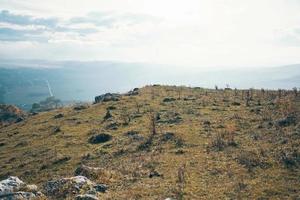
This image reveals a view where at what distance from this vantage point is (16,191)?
21766 mm

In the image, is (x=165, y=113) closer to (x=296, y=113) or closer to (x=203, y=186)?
(x=296, y=113)

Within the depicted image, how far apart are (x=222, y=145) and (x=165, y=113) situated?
1692 centimetres

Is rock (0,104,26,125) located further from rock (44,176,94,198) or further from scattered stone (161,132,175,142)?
rock (44,176,94,198)

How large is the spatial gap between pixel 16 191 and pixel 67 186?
2.67 meters

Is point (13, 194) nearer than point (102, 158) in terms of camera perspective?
Yes

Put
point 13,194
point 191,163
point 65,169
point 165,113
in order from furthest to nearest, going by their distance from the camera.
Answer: point 165,113 → point 65,169 → point 191,163 → point 13,194

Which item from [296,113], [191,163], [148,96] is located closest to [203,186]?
[191,163]

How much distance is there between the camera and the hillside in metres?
22.9

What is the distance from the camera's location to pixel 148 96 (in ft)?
207

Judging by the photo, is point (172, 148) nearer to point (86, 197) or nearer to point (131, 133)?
point (131, 133)

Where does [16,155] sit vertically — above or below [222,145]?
below

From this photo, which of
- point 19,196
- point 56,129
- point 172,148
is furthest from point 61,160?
point 56,129

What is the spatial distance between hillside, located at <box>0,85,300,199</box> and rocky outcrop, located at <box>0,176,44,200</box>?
5.88 ft

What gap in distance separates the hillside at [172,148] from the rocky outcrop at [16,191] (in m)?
1.79
